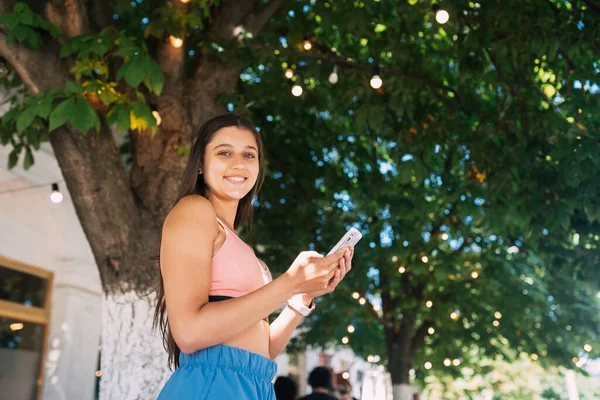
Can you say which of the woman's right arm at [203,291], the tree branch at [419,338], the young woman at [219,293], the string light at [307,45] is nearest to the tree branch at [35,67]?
the young woman at [219,293]

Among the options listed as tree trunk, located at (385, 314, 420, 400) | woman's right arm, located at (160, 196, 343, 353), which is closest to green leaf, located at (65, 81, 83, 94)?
woman's right arm, located at (160, 196, 343, 353)

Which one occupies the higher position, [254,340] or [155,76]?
[155,76]

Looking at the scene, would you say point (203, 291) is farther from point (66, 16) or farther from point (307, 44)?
Result: point (307, 44)

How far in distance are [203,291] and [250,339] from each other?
23 cm

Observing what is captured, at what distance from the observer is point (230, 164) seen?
2012mm

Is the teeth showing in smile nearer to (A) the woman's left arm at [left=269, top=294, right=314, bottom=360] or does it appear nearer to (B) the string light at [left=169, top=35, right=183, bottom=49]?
(A) the woman's left arm at [left=269, top=294, right=314, bottom=360]

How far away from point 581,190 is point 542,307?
8.03m

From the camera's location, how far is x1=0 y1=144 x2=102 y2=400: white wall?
7680 millimetres

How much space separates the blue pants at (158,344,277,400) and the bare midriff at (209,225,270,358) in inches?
1.0

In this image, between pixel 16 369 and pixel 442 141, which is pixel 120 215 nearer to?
pixel 442 141

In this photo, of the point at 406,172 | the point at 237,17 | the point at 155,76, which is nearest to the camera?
the point at 155,76

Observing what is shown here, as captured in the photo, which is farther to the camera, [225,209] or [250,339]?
[225,209]

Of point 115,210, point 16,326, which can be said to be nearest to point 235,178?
point 115,210

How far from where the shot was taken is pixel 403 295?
12.5 meters
